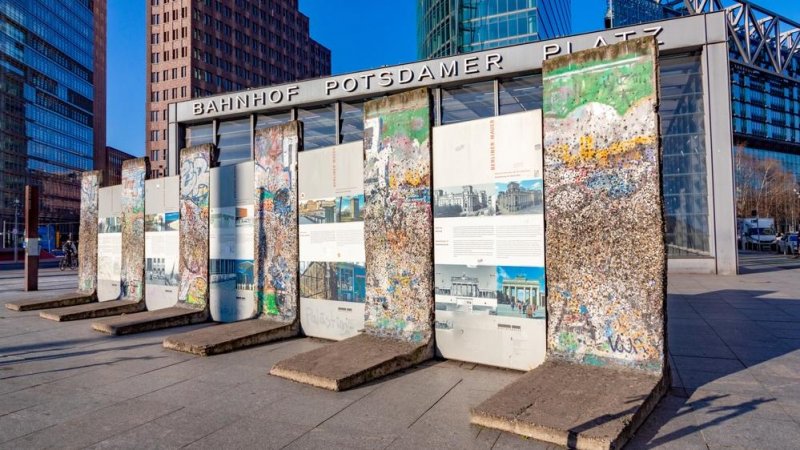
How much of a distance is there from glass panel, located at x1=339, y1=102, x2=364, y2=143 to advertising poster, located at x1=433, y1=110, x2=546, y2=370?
17.0 m

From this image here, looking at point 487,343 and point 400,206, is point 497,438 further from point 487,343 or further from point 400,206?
point 400,206

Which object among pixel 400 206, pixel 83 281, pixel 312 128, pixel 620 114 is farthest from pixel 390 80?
pixel 620 114

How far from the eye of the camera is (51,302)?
40.7 feet

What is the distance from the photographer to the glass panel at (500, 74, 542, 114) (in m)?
20.5

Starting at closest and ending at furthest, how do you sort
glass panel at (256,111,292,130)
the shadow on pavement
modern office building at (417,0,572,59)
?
the shadow on pavement
glass panel at (256,111,292,130)
modern office building at (417,0,572,59)

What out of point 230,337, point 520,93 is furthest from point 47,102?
point 230,337

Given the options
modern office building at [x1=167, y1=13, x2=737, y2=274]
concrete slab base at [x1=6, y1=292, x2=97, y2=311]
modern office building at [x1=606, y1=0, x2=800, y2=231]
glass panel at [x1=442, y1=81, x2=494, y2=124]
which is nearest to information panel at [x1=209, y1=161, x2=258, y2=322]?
concrete slab base at [x1=6, y1=292, x2=97, y2=311]

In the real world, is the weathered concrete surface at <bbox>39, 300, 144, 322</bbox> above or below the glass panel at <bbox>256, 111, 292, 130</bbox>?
below

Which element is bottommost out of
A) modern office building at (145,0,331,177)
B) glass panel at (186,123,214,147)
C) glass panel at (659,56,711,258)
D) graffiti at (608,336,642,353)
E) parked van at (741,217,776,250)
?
graffiti at (608,336,642,353)

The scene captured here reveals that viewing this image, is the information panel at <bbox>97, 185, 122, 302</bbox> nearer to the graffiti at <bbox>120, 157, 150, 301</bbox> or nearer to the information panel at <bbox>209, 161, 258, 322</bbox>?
the graffiti at <bbox>120, 157, 150, 301</bbox>

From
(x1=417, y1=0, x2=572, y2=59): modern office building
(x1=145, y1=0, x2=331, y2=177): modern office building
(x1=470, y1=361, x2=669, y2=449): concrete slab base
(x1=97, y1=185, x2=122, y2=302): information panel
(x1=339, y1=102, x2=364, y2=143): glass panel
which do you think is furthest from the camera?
(x1=145, y1=0, x2=331, y2=177): modern office building

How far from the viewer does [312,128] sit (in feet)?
87.5

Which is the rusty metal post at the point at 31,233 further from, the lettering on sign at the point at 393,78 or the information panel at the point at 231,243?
the lettering on sign at the point at 393,78

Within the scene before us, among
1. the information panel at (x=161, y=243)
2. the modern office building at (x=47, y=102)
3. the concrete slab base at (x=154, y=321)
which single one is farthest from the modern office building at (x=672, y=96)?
the modern office building at (x=47, y=102)
